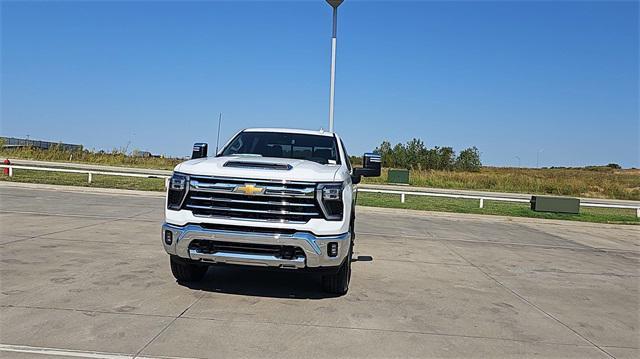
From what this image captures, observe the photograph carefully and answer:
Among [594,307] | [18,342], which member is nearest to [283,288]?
[18,342]

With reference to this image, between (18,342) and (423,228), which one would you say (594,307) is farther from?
(423,228)

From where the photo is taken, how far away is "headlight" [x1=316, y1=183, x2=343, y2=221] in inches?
211

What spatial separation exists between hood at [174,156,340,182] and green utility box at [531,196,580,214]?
1837 cm

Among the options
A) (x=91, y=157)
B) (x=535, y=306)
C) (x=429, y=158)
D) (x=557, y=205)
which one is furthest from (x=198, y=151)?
(x=429, y=158)

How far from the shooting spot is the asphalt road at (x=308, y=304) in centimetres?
445

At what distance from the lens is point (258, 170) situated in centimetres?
544

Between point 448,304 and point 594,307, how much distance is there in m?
1.92

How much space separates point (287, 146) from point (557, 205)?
57.7 feet

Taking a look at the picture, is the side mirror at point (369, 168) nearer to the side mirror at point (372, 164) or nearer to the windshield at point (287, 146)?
the side mirror at point (372, 164)

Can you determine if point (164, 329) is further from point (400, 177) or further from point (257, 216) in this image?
point (400, 177)

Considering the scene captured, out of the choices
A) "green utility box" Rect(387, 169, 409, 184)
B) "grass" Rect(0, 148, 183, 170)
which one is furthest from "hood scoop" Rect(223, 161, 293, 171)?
"grass" Rect(0, 148, 183, 170)

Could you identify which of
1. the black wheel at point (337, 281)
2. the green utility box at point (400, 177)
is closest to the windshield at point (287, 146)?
the black wheel at point (337, 281)

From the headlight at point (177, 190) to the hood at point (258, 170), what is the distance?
0.08m

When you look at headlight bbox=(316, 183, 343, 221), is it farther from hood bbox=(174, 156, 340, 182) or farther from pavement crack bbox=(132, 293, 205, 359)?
pavement crack bbox=(132, 293, 205, 359)
